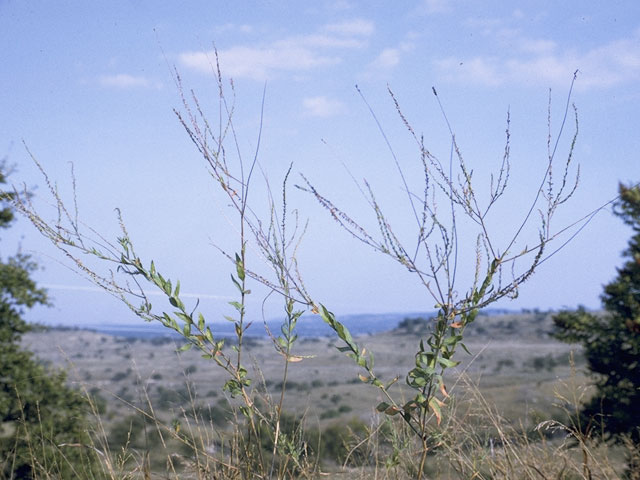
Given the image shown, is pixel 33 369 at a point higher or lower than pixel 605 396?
higher

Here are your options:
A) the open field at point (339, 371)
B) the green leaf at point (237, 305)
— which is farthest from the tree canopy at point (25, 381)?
the green leaf at point (237, 305)

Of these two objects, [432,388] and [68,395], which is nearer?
[432,388]

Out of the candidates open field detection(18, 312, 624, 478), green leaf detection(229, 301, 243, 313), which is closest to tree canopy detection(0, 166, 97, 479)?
open field detection(18, 312, 624, 478)

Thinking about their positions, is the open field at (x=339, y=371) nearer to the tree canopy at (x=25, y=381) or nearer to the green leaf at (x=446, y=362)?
the tree canopy at (x=25, y=381)

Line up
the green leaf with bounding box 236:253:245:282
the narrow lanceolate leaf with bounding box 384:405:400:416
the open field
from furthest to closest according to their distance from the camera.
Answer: the open field < the green leaf with bounding box 236:253:245:282 < the narrow lanceolate leaf with bounding box 384:405:400:416

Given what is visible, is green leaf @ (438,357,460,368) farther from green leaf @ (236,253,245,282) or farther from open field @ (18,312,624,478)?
open field @ (18,312,624,478)

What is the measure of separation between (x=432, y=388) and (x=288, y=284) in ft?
2.20

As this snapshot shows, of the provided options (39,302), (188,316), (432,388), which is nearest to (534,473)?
(432,388)

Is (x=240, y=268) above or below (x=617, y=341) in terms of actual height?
above

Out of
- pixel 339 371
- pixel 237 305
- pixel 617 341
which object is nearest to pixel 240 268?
pixel 237 305

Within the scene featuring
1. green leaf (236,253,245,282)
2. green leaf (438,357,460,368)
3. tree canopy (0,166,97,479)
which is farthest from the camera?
tree canopy (0,166,97,479)

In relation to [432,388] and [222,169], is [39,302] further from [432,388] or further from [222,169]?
[432,388]

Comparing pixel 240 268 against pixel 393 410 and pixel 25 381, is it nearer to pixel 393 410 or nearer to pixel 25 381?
pixel 393 410

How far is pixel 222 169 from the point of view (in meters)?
2.67
